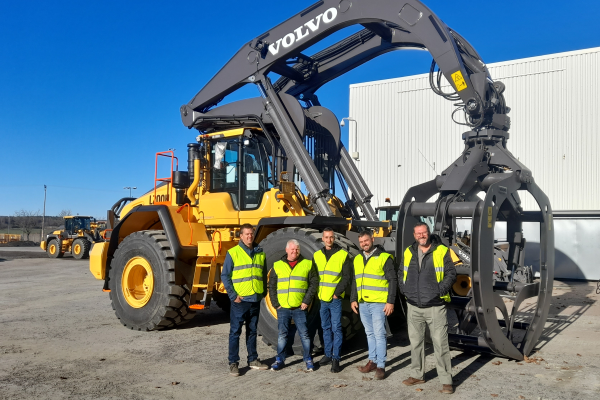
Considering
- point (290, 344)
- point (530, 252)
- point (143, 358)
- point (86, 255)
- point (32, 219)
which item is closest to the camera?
point (290, 344)

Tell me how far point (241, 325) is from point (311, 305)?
36.0 inches

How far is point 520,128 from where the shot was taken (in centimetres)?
1880

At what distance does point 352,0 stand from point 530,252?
13.0m

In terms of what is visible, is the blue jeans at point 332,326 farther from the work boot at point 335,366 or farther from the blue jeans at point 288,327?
the blue jeans at point 288,327

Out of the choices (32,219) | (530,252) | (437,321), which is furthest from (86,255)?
(32,219)

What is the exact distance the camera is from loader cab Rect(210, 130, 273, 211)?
26.2 feet

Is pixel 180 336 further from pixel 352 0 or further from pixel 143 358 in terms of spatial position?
pixel 352 0

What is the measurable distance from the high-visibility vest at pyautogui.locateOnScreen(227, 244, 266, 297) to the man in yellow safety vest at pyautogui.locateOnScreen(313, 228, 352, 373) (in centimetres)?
68

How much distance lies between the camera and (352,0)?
7.48m

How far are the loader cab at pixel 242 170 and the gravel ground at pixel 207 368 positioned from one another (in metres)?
2.16

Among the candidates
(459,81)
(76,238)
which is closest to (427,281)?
(459,81)

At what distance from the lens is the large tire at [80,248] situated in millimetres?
27094

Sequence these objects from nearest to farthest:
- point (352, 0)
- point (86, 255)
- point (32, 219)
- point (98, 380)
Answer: point (98, 380), point (352, 0), point (86, 255), point (32, 219)

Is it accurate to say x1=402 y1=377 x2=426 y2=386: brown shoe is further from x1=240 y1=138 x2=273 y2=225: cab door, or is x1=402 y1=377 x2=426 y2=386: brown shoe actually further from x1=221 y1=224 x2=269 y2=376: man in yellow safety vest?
x1=240 y1=138 x2=273 y2=225: cab door
